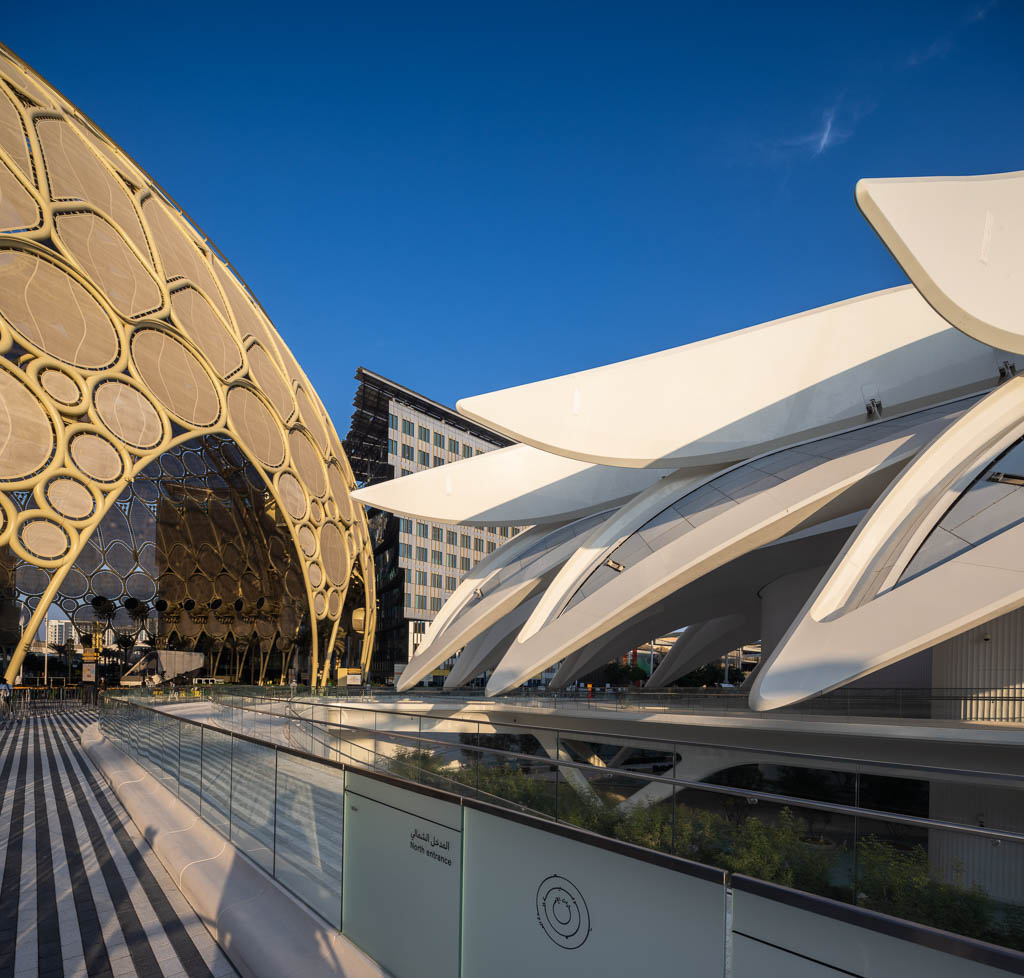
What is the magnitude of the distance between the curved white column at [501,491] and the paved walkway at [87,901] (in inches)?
625

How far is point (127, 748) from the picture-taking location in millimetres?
14953

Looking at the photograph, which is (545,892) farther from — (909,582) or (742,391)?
(742,391)

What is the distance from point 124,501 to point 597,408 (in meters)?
19.9

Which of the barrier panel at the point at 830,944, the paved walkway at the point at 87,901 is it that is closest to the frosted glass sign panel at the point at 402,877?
the paved walkway at the point at 87,901

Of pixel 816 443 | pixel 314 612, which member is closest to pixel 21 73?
pixel 314 612

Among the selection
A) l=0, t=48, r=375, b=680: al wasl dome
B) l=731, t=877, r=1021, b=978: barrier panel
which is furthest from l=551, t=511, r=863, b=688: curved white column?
l=731, t=877, r=1021, b=978: barrier panel

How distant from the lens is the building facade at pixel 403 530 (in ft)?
197

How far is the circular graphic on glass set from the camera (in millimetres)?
3188

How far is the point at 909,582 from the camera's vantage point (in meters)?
10.6

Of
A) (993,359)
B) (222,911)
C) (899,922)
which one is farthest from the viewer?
(993,359)

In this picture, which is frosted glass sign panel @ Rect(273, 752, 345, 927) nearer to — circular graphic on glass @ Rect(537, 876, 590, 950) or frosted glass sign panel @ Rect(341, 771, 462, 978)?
frosted glass sign panel @ Rect(341, 771, 462, 978)

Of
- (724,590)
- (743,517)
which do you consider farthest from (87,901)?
(724,590)

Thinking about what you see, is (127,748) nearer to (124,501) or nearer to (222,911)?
(222,911)

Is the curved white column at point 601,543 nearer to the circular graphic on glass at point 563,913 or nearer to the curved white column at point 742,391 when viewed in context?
the curved white column at point 742,391
